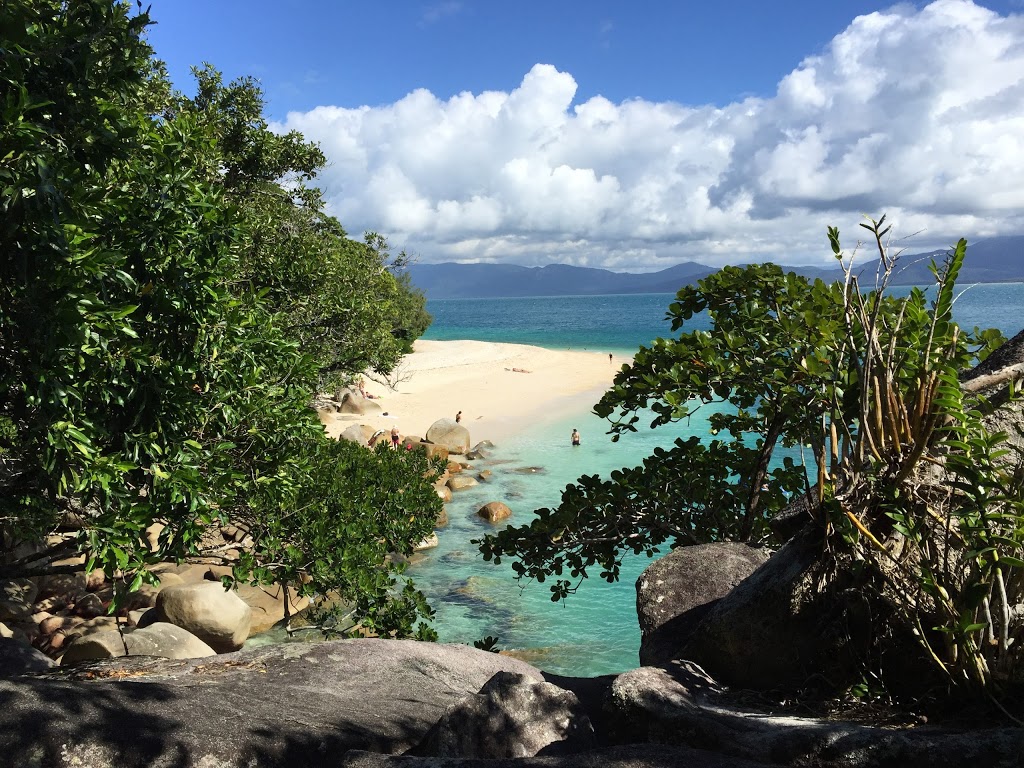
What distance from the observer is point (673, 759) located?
341 cm

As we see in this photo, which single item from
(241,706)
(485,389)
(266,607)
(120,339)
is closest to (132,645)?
(266,607)

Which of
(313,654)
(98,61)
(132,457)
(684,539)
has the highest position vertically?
(98,61)

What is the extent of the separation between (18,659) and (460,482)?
23092 millimetres

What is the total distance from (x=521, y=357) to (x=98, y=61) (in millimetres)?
71402

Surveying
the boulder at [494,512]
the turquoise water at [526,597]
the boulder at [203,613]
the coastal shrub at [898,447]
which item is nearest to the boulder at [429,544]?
the turquoise water at [526,597]

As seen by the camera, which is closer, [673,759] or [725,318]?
[673,759]

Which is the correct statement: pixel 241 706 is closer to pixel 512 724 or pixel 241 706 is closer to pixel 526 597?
pixel 512 724

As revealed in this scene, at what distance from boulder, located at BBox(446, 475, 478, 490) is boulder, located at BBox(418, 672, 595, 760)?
25405 millimetres

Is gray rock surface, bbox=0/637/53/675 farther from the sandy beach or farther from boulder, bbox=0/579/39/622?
the sandy beach

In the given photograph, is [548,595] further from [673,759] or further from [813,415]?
[673,759]

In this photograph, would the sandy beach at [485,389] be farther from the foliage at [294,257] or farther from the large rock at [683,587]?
the large rock at [683,587]

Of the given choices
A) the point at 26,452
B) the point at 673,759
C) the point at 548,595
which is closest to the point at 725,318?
the point at 673,759

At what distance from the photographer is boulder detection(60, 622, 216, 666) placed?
1073 centimetres

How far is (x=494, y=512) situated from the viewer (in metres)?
26.4
